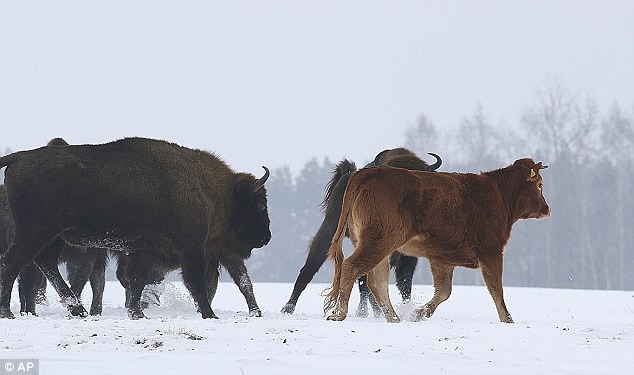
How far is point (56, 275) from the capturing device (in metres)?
10.0

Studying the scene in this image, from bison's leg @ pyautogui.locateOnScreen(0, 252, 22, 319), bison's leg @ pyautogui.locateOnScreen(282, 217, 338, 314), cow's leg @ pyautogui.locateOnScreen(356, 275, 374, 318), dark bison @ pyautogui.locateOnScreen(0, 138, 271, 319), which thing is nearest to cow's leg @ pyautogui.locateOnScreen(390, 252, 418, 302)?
cow's leg @ pyautogui.locateOnScreen(356, 275, 374, 318)

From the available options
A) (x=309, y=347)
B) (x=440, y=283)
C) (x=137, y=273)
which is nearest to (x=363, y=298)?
(x=440, y=283)

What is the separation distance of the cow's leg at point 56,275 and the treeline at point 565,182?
3625 cm

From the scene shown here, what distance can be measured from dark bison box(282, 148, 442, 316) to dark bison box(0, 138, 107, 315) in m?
2.46

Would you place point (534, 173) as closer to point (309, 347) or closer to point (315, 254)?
point (315, 254)

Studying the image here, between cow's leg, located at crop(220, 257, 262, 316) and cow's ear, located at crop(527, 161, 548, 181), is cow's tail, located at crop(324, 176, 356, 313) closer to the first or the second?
cow's ear, located at crop(527, 161, 548, 181)

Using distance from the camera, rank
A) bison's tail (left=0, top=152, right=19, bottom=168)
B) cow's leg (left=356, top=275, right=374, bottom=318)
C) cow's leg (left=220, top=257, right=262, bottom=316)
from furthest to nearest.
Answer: cow's leg (left=220, top=257, right=262, bottom=316) → cow's leg (left=356, top=275, right=374, bottom=318) → bison's tail (left=0, top=152, right=19, bottom=168)

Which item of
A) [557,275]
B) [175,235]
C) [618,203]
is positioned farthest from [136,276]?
[618,203]

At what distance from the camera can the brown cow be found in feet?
29.1

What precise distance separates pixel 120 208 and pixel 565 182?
42581mm

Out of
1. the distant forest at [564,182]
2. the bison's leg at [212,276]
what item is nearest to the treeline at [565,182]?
the distant forest at [564,182]

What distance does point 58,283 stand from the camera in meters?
9.91

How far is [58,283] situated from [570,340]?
16.9 feet

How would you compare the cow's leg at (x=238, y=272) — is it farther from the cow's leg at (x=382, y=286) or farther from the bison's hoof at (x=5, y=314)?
the bison's hoof at (x=5, y=314)
